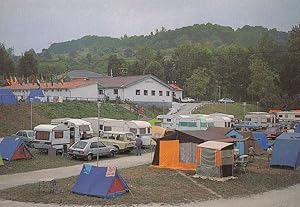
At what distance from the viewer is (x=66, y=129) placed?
2195 cm

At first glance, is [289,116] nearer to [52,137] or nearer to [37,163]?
[52,137]

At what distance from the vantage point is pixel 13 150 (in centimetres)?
1905

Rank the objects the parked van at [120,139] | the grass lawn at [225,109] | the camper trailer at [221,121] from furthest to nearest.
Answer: the grass lawn at [225,109] < the camper trailer at [221,121] < the parked van at [120,139]

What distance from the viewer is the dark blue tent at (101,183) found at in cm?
1258

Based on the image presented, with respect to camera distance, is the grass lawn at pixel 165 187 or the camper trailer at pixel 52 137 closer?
the grass lawn at pixel 165 187

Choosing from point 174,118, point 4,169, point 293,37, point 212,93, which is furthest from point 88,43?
point 4,169

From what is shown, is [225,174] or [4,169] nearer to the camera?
[225,174]

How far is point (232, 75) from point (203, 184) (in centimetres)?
4705

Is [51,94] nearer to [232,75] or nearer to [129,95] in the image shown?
[129,95]

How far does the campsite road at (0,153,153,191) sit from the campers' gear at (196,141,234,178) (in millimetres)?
4011

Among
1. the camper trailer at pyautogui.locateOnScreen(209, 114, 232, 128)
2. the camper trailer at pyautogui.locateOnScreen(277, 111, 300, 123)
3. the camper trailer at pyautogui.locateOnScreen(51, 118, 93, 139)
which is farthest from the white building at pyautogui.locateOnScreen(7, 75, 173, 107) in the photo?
the camper trailer at pyautogui.locateOnScreen(51, 118, 93, 139)

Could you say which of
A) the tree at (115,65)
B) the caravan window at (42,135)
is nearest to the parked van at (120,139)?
the caravan window at (42,135)

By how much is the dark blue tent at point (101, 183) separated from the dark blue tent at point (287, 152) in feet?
28.3

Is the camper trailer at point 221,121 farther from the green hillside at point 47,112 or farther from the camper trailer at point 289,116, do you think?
the camper trailer at point 289,116
